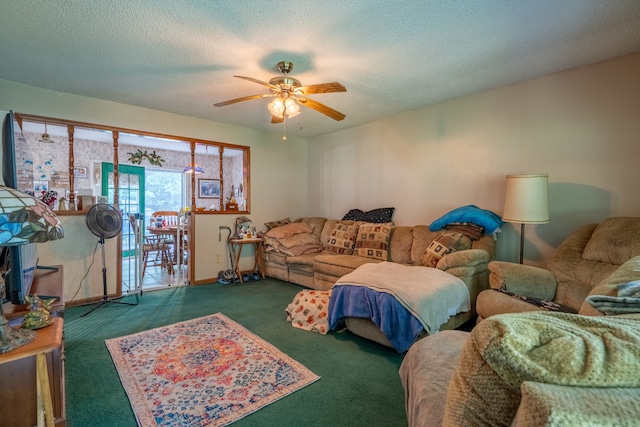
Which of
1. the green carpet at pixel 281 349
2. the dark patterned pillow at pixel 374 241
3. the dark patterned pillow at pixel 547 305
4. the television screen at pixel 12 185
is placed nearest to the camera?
the television screen at pixel 12 185

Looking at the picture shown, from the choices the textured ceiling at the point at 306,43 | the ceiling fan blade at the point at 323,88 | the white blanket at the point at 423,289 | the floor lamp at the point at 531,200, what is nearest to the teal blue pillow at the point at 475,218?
the floor lamp at the point at 531,200

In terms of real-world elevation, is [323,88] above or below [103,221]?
above

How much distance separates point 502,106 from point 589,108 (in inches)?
29.8

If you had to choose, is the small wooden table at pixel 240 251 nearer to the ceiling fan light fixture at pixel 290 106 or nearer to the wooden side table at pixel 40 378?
the ceiling fan light fixture at pixel 290 106

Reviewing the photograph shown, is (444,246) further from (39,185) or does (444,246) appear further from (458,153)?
(39,185)

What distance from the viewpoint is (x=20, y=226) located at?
96 centimetres

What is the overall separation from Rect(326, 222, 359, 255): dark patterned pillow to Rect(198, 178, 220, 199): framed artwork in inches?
163

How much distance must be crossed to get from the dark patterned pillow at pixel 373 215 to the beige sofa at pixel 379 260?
0.21 meters

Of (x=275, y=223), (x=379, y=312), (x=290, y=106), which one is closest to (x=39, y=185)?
(x=275, y=223)

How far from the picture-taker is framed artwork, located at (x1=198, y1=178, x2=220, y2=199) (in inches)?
284

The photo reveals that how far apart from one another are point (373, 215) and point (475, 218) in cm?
154

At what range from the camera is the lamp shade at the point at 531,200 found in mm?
2629

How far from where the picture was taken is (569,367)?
17.9 inches

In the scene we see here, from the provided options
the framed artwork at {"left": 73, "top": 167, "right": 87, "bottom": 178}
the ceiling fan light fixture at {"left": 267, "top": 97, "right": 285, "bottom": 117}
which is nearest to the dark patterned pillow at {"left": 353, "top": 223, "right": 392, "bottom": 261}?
the ceiling fan light fixture at {"left": 267, "top": 97, "right": 285, "bottom": 117}
